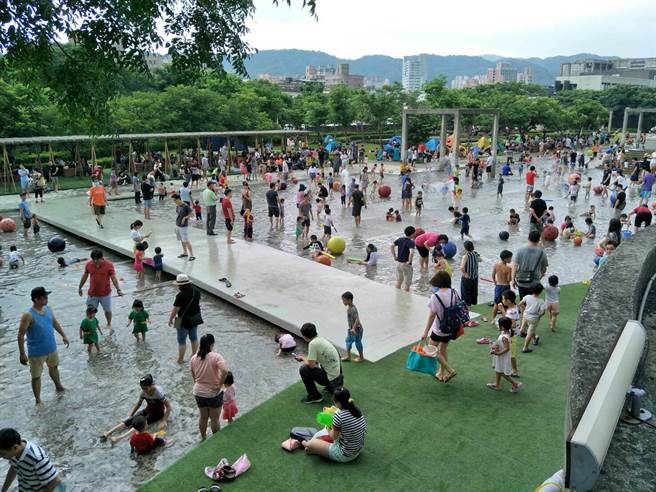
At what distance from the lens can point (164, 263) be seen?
1430 cm

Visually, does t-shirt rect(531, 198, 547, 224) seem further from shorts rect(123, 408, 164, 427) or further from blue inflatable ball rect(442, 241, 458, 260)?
shorts rect(123, 408, 164, 427)

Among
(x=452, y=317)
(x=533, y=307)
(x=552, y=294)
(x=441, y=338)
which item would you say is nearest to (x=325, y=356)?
(x=441, y=338)

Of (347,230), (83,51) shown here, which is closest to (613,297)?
(83,51)

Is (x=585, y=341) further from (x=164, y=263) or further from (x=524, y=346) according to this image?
(x=164, y=263)

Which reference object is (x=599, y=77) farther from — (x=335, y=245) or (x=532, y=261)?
(x=532, y=261)

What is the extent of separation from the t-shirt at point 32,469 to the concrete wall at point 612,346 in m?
4.52

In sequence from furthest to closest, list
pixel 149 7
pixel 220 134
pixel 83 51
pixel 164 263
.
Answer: pixel 220 134, pixel 164 263, pixel 83 51, pixel 149 7

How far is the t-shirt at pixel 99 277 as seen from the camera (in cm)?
1014

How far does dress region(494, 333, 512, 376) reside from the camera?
24.8 ft

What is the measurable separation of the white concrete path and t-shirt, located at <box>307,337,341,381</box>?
129 centimetres

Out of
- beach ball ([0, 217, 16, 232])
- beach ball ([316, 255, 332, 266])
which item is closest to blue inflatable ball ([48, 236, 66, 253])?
beach ball ([0, 217, 16, 232])

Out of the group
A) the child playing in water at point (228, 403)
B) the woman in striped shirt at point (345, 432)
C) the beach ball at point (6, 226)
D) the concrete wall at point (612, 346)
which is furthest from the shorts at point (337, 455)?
the beach ball at point (6, 226)

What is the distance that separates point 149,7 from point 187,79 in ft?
4.59

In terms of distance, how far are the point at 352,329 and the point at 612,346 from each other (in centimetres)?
489
